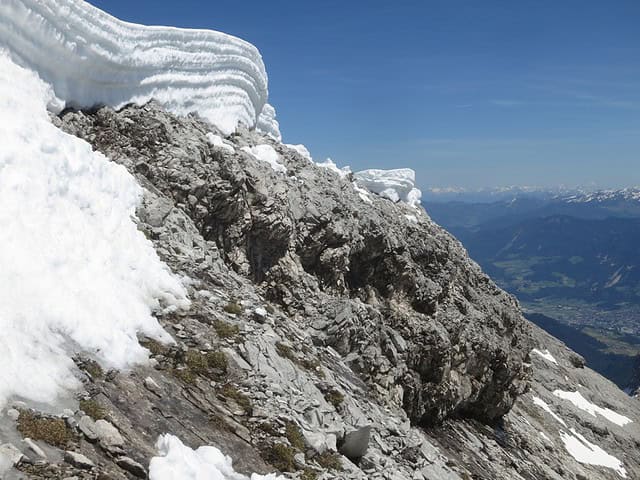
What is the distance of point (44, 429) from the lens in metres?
8.91

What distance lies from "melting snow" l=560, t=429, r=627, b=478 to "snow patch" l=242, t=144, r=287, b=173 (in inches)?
1728

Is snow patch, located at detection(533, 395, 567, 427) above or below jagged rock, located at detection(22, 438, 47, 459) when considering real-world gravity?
above

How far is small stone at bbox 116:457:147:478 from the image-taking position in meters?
9.31

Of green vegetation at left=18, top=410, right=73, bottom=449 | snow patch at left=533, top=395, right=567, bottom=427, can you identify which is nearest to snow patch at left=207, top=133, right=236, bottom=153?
green vegetation at left=18, top=410, right=73, bottom=449

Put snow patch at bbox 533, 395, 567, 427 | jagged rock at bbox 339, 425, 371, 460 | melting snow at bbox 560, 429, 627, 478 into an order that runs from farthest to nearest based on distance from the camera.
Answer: snow patch at bbox 533, 395, 567, 427 → melting snow at bbox 560, 429, 627, 478 → jagged rock at bbox 339, 425, 371, 460

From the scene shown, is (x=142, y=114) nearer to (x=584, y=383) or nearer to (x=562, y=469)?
(x=562, y=469)

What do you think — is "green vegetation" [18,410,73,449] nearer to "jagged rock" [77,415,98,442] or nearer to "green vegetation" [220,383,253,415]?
"jagged rock" [77,415,98,442]

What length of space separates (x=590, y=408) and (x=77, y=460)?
76265 mm

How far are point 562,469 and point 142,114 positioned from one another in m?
41.7

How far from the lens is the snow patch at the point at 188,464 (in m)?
9.72

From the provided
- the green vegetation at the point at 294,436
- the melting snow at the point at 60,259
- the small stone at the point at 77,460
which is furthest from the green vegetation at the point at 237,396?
the small stone at the point at 77,460

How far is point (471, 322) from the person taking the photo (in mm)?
37719

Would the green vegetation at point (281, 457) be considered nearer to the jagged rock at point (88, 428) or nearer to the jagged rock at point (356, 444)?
the jagged rock at point (356, 444)

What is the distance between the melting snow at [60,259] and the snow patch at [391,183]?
37359mm
